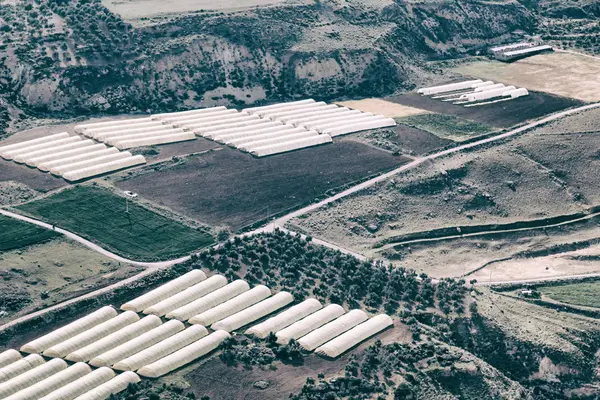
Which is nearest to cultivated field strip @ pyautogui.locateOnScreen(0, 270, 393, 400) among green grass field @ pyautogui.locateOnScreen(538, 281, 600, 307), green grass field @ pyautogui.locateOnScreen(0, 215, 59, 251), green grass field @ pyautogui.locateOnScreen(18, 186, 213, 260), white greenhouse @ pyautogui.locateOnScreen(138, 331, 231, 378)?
white greenhouse @ pyautogui.locateOnScreen(138, 331, 231, 378)

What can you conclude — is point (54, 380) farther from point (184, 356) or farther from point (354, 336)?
point (354, 336)

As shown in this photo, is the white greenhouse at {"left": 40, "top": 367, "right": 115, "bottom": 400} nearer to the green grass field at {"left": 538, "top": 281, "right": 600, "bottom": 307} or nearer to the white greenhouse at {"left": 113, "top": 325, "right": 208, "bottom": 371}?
the white greenhouse at {"left": 113, "top": 325, "right": 208, "bottom": 371}

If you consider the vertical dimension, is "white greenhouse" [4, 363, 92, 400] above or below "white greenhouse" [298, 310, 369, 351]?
above

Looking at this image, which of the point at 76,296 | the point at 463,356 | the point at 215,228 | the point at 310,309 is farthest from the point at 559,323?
the point at 76,296

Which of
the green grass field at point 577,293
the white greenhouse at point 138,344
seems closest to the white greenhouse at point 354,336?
the white greenhouse at point 138,344

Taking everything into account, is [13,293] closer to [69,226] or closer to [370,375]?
[69,226]

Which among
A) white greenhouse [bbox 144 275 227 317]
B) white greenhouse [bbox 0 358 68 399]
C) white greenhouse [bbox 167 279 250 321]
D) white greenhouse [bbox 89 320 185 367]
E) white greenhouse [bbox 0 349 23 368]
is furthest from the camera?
white greenhouse [bbox 144 275 227 317]

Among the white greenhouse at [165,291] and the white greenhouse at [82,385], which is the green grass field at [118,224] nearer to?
the white greenhouse at [165,291]
